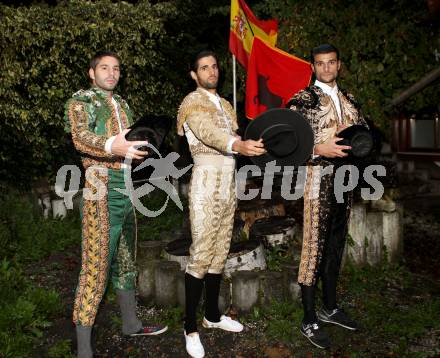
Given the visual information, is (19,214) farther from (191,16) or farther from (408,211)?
(408,211)

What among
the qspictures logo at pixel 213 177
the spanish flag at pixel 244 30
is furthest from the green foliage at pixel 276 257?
the spanish flag at pixel 244 30

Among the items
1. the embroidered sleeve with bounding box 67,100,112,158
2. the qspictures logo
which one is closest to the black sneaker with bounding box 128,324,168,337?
the qspictures logo

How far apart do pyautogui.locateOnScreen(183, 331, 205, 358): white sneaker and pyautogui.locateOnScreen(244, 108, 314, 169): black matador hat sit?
1511 millimetres

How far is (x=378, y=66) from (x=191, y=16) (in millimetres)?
3806

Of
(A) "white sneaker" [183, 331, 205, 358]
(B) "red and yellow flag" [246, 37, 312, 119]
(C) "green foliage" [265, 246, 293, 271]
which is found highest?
(B) "red and yellow flag" [246, 37, 312, 119]

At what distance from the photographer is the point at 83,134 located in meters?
3.27

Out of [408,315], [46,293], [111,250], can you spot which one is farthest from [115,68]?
[408,315]

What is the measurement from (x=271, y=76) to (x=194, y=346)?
4386 millimetres

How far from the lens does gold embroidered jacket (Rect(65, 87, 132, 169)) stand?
3273 mm

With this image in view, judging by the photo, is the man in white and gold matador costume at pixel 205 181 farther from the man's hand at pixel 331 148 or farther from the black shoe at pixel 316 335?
the black shoe at pixel 316 335

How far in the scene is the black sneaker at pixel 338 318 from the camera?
4.09 meters

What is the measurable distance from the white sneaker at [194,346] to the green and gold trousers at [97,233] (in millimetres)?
777

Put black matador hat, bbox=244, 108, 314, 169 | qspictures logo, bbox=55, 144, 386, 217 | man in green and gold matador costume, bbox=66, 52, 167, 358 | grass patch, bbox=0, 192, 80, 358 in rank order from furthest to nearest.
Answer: grass patch, bbox=0, 192, 80, 358 < qspictures logo, bbox=55, 144, 386, 217 < man in green and gold matador costume, bbox=66, 52, 167, 358 < black matador hat, bbox=244, 108, 314, 169

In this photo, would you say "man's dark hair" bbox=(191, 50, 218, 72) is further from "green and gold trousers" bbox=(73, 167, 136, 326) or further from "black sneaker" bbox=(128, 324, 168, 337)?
"black sneaker" bbox=(128, 324, 168, 337)
